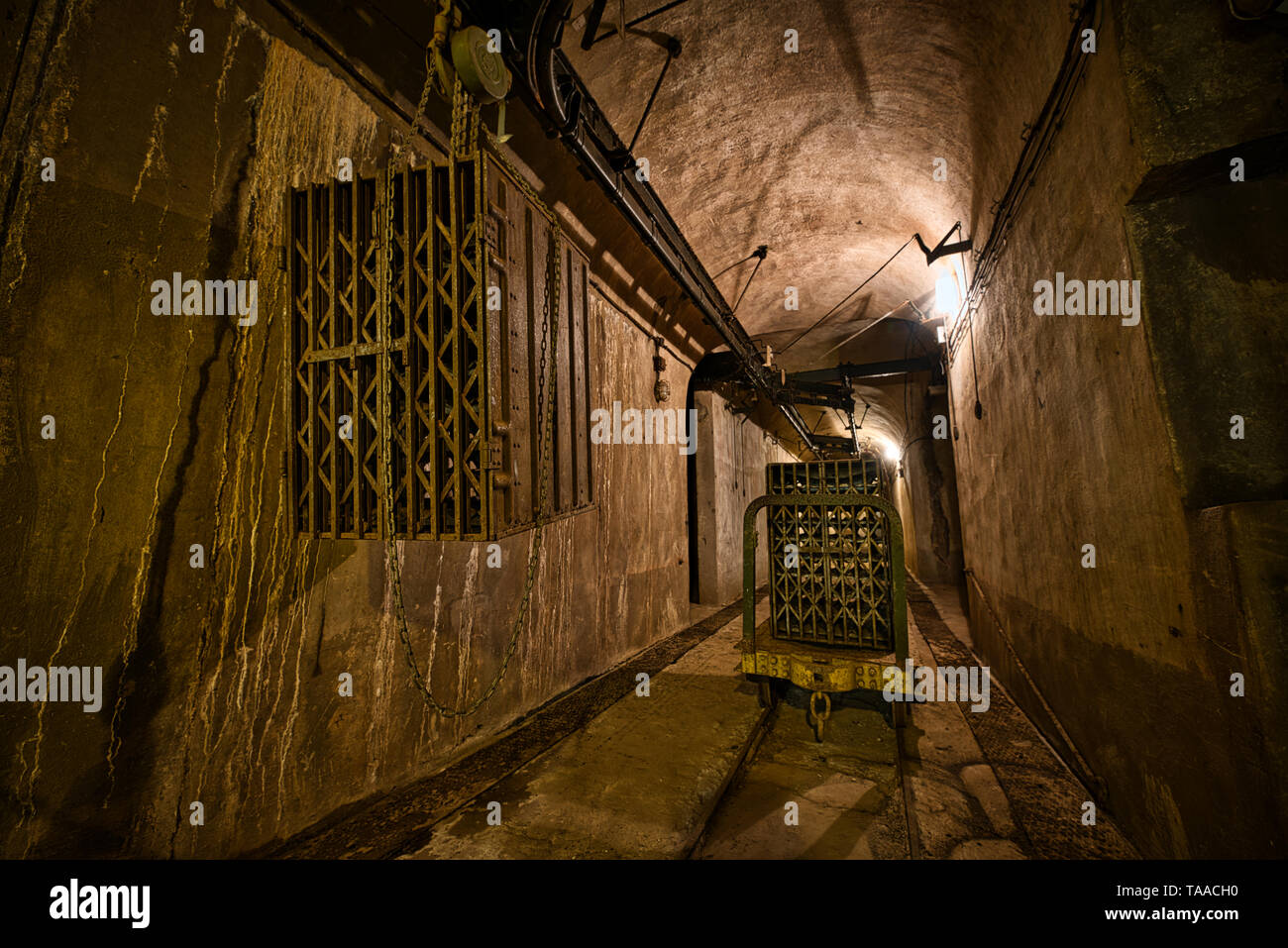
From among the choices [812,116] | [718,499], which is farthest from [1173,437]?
[718,499]

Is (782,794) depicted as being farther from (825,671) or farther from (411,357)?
(411,357)

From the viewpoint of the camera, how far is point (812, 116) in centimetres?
557

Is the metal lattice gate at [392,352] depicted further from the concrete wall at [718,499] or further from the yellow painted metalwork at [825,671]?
the concrete wall at [718,499]

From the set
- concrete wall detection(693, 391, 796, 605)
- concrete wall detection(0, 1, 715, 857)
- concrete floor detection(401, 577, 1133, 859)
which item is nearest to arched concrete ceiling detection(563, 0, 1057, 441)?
concrete wall detection(0, 1, 715, 857)

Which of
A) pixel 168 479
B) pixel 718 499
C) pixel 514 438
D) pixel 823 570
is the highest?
pixel 514 438

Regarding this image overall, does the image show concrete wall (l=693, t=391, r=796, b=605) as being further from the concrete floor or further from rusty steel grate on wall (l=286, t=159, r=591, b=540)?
rusty steel grate on wall (l=286, t=159, r=591, b=540)

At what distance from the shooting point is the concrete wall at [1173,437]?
2.08 meters

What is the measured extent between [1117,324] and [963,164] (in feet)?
12.8

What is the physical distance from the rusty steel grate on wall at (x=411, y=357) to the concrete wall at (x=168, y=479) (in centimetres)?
46

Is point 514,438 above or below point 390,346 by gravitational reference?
below

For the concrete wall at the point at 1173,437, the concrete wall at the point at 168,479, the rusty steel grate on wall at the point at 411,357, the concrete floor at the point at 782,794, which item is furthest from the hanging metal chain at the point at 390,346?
the concrete wall at the point at 1173,437

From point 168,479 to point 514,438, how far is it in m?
1.84

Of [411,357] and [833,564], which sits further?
[833,564]

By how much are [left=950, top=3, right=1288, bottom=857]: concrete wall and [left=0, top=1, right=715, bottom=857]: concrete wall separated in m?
4.73
